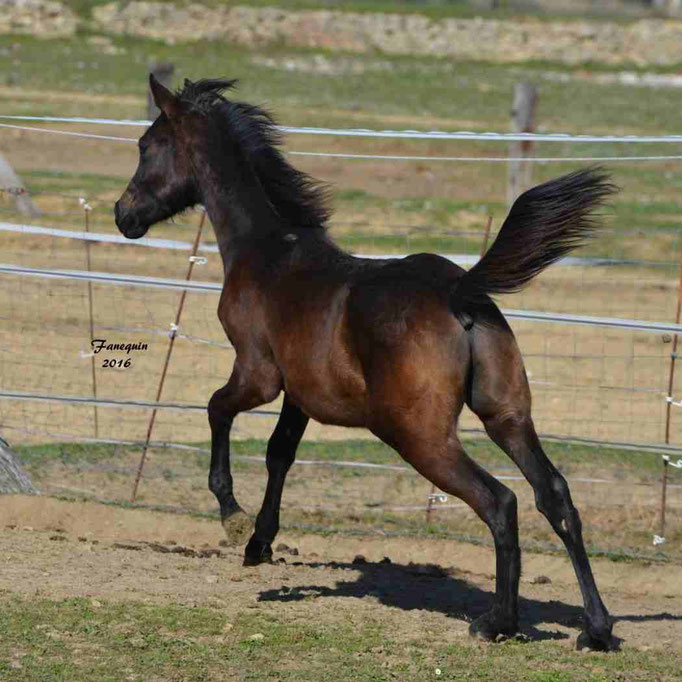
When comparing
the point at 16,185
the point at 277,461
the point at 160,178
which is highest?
the point at 160,178

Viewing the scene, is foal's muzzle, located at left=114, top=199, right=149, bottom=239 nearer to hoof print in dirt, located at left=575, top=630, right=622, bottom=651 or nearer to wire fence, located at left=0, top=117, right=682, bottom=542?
wire fence, located at left=0, top=117, right=682, bottom=542

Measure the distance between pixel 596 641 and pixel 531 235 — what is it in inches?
70.3

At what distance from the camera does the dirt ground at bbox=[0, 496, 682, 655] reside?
636 centimetres

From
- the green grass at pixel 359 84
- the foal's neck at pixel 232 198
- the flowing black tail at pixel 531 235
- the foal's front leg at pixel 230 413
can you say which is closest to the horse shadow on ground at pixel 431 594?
the foal's front leg at pixel 230 413

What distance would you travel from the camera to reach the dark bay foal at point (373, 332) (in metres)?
5.73

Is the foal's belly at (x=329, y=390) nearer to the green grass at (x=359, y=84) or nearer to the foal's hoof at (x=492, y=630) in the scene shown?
the foal's hoof at (x=492, y=630)

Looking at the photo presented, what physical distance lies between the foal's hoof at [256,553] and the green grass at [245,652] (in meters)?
0.85

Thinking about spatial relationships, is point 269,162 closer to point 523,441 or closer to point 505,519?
point 523,441

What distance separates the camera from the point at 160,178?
23.4 ft

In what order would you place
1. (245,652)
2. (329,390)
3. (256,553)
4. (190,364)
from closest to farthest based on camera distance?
(245,652), (329,390), (256,553), (190,364)

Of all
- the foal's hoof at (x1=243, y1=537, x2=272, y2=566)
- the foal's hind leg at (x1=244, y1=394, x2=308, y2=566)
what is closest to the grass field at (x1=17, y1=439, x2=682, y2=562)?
the foal's hoof at (x1=243, y1=537, x2=272, y2=566)

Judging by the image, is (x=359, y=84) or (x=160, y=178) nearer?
(x=160, y=178)

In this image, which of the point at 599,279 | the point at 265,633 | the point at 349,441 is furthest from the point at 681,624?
the point at 599,279

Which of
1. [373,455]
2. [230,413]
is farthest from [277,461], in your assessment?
[373,455]
